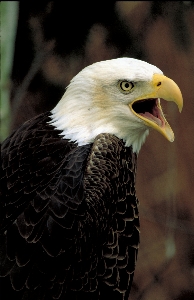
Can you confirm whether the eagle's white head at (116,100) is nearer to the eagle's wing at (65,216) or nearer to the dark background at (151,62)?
the eagle's wing at (65,216)

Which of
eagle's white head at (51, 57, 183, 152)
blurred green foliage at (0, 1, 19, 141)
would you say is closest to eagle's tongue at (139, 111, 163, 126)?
eagle's white head at (51, 57, 183, 152)

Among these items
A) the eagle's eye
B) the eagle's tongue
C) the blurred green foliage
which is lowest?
the eagle's tongue

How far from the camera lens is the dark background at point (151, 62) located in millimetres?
1529

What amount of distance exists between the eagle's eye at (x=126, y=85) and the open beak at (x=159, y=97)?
0.03m

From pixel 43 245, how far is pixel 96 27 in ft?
2.25

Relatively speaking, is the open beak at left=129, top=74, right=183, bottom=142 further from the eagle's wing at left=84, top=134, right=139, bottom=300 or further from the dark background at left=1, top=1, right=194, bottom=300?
the dark background at left=1, top=1, right=194, bottom=300

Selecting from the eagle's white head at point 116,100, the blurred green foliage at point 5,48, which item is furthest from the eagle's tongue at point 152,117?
the blurred green foliage at point 5,48

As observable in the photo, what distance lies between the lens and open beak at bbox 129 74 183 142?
1.16m

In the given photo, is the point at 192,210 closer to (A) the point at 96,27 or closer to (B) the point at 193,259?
(B) the point at 193,259

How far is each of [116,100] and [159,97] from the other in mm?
76

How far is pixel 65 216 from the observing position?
1.06 meters

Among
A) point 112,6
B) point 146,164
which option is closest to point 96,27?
point 112,6

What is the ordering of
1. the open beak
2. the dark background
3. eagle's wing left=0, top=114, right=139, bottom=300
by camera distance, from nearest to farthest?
1. eagle's wing left=0, top=114, right=139, bottom=300
2. the open beak
3. the dark background

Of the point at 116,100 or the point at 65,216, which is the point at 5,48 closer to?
the point at 116,100
